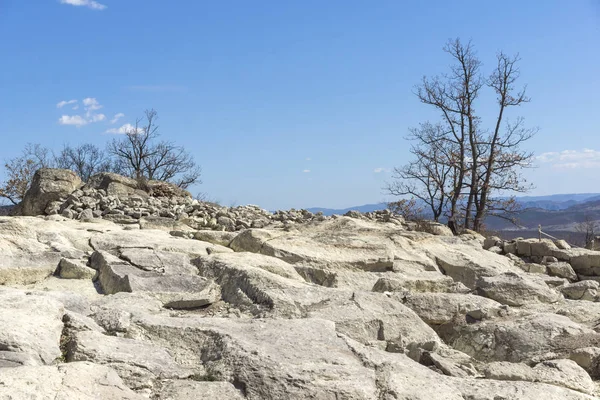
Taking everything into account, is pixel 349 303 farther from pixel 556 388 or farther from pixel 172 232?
pixel 172 232

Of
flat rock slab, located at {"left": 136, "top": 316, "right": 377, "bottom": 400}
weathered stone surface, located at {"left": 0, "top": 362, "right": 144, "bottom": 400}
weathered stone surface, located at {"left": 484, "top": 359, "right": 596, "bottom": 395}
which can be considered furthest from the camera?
weathered stone surface, located at {"left": 484, "top": 359, "right": 596, "bottom": 395}

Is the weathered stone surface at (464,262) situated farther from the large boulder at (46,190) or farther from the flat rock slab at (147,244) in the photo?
the large boulder at (46,190)

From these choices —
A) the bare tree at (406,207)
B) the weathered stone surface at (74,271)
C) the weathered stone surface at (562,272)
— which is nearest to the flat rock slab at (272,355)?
the weathered stone surface at (74,271)

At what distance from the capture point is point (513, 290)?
6.00 m

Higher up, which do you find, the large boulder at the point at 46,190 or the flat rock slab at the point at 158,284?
the large boulder at the point at 46,190

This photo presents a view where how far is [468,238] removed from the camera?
10242mm

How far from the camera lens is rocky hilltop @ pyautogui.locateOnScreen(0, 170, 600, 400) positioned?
2.91 meters

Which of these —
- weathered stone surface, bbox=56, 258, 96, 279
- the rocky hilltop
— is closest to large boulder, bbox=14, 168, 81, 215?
the rocky hilltop

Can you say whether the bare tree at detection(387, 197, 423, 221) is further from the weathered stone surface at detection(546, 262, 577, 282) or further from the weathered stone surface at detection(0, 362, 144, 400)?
the weathered stone surface at detection(0, 362, 144, 400)

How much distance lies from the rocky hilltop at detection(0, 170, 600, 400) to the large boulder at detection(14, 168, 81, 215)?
399 centimetres

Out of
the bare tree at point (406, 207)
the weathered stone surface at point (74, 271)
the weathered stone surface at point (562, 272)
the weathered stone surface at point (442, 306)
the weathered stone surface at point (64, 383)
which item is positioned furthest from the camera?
the bare tree at point (406, 207)

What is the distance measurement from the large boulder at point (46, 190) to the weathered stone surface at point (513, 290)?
29.5 feet

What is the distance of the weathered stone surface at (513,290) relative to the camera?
5887 mm

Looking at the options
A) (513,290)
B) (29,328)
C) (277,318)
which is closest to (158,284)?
(277,318)
